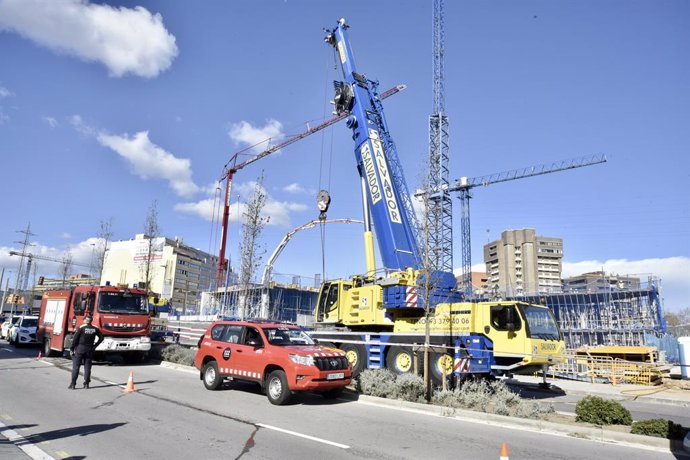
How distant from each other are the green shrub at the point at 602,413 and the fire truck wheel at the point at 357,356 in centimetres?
759

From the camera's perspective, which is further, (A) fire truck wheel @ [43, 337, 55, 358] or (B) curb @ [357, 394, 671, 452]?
(A) fire truck wheel @ [43, 337, 55, 358]

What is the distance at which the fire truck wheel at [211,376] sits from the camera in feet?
38.5

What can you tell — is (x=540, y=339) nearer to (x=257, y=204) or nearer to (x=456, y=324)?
(x=456, y=324)

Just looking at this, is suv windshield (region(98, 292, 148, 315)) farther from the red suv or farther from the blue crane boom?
the blue crane boom

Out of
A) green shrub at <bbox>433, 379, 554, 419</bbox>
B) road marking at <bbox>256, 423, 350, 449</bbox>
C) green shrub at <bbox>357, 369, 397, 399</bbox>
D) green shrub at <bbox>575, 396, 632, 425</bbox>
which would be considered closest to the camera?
road marking at <bbox>256, 423, 350, 449</bbox>

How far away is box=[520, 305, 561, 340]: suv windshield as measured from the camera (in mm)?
13139

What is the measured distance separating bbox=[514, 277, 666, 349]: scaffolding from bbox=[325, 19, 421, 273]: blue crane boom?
941 inches

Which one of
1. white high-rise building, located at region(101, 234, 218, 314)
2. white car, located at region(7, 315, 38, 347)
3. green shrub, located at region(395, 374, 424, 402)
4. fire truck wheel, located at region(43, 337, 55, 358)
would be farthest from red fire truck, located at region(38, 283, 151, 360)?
white high-rise building, located at region(101, 234, 218, 314)

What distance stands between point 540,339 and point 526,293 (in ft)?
119

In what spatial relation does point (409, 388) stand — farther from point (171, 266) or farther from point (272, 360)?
point (171, 266)

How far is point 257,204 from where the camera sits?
68.3 ft

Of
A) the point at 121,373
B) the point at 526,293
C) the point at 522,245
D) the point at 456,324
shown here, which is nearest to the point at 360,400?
the point at 456,324

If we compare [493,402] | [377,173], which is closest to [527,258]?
[377,173]

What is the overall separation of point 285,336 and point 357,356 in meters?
5.18
